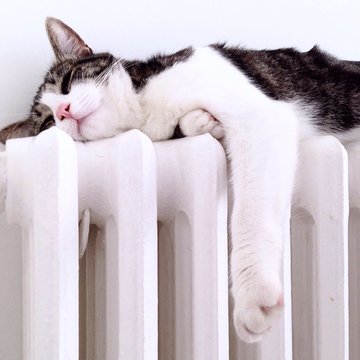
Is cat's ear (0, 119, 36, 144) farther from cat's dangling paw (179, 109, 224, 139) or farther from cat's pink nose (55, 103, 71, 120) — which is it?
cat's dangling paw (179, 109, 224, 139)

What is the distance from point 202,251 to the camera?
2.30 ft

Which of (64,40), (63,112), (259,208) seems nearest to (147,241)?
(259,208)

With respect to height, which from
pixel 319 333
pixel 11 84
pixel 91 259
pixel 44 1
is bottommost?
pixel 319 333

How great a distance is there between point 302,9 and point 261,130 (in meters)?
0.51

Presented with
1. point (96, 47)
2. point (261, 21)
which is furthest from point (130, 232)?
point (261, 21)

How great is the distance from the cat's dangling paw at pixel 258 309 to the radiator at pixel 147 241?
8 cm

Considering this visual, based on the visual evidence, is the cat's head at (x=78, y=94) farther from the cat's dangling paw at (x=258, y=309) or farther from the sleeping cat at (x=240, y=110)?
the cat's dangling paw at (x=258, y=309)

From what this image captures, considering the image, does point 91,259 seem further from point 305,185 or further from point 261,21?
point 261,21

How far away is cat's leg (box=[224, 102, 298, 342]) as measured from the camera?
1.99ft

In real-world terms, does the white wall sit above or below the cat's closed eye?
above

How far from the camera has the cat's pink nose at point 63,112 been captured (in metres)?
0.84

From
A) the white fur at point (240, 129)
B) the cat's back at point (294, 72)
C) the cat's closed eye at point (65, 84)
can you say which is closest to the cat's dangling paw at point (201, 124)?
the white fur at point (240, 129)

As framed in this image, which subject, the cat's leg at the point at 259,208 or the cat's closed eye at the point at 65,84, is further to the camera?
the cat's closed eye at the point at 65,84

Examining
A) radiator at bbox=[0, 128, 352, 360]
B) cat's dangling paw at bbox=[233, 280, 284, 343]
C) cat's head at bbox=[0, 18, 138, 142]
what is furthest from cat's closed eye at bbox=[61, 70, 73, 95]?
cat's dangling paw at bbox=[233, 280, 284, 343]
